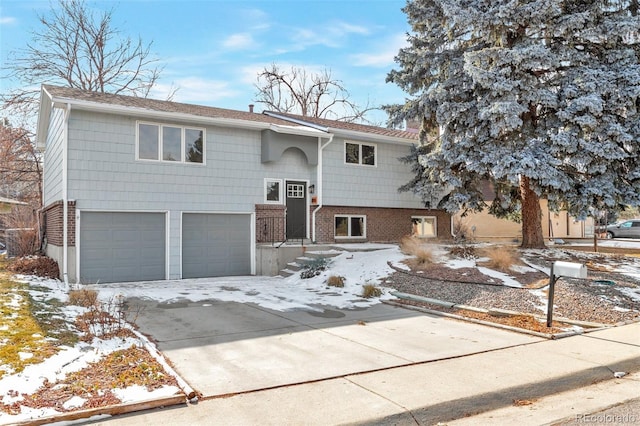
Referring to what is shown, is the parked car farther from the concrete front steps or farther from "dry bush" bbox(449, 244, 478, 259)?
the concrete front steps

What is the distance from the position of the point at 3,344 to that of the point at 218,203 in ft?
30.3

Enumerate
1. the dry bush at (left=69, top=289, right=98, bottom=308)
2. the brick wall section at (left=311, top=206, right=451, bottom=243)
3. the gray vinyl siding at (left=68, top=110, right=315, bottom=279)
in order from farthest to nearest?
the brick wall section at (left=311, top=206, right=451, bottom=243), the gray vinyl siding at (left=68, top=110, right=315, bottom=279), the dry bush at (left=69, top=289, right=98, bottom=308)

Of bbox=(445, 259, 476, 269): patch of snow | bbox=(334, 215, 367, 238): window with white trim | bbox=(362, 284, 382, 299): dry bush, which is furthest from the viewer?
bbox=(334, 215, 367, 238): window with white trim

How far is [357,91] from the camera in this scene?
32625 millimetres

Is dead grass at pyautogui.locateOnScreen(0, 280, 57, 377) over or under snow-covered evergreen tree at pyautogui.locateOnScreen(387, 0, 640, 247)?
under

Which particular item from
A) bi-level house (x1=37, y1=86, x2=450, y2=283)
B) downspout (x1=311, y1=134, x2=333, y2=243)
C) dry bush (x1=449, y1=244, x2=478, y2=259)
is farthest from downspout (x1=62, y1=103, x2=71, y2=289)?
dry bush (x1=449, y1=244, x2=478, y2=259)

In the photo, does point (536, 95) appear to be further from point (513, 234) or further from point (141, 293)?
point (513, 234)

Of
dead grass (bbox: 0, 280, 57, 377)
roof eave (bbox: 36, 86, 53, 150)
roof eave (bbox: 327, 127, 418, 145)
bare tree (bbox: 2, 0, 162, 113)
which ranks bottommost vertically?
dead grass (bbox: 0, 280, 57, 377)

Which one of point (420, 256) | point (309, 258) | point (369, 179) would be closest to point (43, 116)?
point (309, 258)

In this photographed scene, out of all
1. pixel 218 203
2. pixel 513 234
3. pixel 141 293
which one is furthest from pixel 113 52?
pixel 513 234

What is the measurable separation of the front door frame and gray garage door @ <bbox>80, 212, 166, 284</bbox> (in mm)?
4160

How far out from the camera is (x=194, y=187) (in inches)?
551

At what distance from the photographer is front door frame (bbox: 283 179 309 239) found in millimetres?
15688

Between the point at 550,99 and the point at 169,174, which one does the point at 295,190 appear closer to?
the point at 169,174
